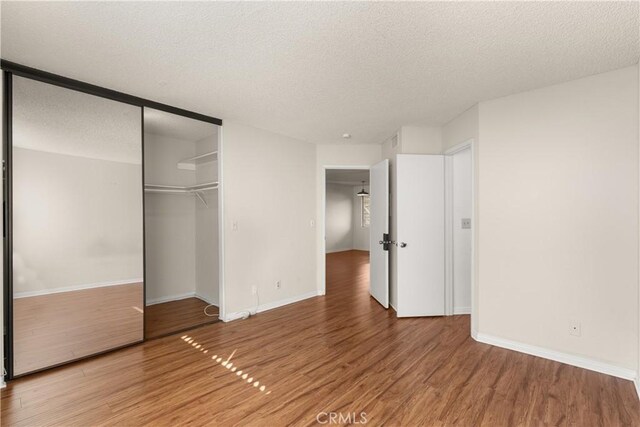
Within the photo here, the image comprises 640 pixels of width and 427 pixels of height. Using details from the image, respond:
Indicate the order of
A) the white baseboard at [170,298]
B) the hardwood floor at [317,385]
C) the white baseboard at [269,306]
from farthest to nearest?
the white baseboard at [170,298] < the white baseboard at [269,306] < the hardwood floor at [317,385]

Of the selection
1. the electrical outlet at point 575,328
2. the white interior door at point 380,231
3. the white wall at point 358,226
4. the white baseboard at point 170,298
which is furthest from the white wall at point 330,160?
the white wall at point 358,226

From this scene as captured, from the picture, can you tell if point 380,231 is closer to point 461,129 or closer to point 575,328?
point 461,129

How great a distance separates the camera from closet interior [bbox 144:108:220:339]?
4.04 m

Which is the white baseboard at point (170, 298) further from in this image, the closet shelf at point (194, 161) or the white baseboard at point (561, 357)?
the white baseboard at point (561, 357)

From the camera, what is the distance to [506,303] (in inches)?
119

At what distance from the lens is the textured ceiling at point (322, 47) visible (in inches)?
67.8

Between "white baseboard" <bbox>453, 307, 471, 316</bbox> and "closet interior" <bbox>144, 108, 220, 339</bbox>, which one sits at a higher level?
"closet interior" <bbox>144, 108, 220, 339</bbox>

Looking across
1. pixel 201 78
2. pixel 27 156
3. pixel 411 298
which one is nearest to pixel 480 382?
pixel 411 298

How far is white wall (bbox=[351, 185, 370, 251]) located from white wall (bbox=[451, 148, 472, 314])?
6794 millimetres

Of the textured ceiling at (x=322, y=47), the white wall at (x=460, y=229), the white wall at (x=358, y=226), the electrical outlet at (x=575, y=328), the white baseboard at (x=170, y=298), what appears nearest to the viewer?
the textured ceiling at (x=322, y=47)

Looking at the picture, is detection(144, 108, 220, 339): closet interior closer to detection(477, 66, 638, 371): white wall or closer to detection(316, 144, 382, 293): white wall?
detection(316, 144, 382, 293): white wall

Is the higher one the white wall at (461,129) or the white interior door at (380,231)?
the white wall at (461,129)

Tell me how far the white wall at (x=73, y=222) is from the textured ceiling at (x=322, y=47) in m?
0.82

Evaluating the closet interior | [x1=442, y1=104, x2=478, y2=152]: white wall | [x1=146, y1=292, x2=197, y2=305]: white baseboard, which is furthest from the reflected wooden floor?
[x1=442, y1=104, x2=478, y2=152]: white wall
